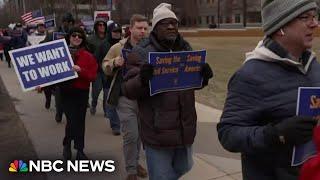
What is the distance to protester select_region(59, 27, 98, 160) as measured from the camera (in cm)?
557

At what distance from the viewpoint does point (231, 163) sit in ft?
18.0

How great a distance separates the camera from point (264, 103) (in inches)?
83.8

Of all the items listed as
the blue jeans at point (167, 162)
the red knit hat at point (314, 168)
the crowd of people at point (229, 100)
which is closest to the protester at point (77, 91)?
the crowd of people at point (229, 100)

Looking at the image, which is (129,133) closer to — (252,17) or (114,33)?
(114,33)

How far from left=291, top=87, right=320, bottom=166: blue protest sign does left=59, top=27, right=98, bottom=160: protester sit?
12.5 ft

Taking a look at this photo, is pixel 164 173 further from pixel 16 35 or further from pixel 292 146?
pixel 16 35

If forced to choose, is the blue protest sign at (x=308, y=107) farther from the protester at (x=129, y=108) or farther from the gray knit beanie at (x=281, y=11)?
the protester at (x=129, y=108)

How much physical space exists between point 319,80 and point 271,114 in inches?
10.7

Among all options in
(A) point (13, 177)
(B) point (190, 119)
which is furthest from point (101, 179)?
(B) point (190, 119)

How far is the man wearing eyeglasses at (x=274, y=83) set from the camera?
2090 mm

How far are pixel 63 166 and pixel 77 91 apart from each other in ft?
2.87

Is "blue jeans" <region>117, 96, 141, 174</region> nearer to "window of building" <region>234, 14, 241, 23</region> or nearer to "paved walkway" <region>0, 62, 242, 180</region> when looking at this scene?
"paved walkway" <region>0, 62, 242, 180</region>

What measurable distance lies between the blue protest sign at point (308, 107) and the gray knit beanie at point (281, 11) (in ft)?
1.02

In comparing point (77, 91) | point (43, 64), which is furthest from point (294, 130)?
point (43, 64)
